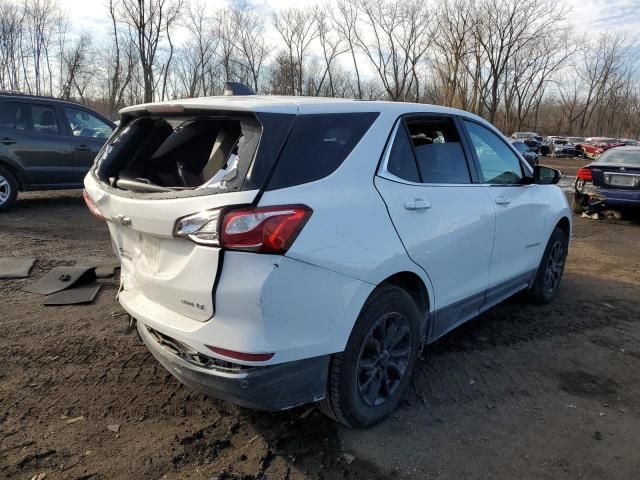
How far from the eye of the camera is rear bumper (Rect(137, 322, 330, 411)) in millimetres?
2275

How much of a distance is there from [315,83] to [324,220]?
52.0 meters

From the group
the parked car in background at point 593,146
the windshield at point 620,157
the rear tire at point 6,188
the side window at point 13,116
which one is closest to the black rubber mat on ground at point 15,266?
the rear tire at point 6,188

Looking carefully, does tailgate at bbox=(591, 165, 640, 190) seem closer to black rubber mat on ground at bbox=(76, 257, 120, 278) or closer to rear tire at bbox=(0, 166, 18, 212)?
black rubber mat on ground at bbox=(76, 257, 120, 278)

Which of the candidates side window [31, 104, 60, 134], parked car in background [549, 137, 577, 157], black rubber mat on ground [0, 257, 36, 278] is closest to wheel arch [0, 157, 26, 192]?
side window [31, 104, 60, 134]

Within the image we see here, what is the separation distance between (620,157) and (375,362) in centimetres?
Result: 907

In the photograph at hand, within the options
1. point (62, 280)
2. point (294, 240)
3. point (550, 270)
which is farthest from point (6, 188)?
point (550, 270)

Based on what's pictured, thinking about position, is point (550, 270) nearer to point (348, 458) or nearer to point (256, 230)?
point (348, 458)

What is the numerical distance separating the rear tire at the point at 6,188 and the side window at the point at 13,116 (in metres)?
0.75

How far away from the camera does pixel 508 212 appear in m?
3.89

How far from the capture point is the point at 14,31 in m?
49.5

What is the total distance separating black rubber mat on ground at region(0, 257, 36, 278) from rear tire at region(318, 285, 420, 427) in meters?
4.12

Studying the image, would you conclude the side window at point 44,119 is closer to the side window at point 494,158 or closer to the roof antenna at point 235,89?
the roof antenna at point 235,89

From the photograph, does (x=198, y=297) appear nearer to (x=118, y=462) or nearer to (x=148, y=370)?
(x=118, y=462)

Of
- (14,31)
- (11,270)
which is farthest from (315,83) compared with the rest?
(11,270)
